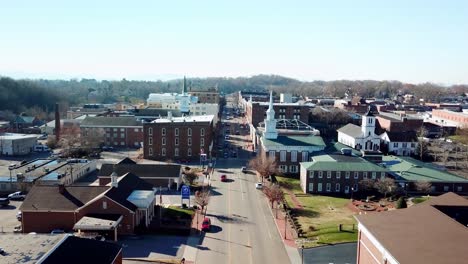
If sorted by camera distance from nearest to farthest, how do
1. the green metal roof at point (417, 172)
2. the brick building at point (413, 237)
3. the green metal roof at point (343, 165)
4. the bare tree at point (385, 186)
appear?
the brick building at point (413, 237) → the bare tree at point (385, 186) → the green metal roof at point (343, 165) → the green metal roof at point (417, 172)

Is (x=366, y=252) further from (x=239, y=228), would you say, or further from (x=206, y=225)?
(x=206, y=225)

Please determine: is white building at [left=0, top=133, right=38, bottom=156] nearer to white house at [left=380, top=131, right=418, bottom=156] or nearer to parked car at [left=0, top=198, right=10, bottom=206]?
parked car at [left=0, top=198, right=10, bottom=206]

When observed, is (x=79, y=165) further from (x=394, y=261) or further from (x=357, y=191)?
(x=394, y=261)

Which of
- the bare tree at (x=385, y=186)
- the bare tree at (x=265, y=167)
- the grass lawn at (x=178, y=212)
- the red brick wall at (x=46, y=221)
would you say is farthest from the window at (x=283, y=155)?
the red brick wall at (x=46, y=221)

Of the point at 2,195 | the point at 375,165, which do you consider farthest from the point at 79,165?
the point at 375,165

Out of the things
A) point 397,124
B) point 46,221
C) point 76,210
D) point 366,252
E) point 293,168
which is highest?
point 397,124

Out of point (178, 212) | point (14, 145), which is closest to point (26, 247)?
point (178, 212)

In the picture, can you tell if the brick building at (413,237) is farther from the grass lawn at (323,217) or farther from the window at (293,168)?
the window at (293,168)
